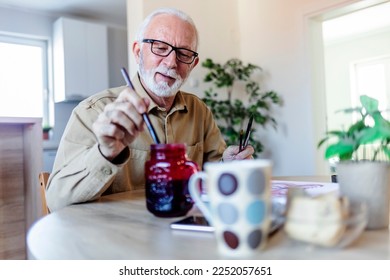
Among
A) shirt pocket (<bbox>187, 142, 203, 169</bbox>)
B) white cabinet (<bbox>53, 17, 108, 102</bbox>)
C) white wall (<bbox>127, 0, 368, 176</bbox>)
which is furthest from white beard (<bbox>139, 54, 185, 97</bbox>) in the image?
white cabinet (<bbox>53, 17, 108, 102</bbox>)

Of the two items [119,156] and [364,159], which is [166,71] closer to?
[119,156]

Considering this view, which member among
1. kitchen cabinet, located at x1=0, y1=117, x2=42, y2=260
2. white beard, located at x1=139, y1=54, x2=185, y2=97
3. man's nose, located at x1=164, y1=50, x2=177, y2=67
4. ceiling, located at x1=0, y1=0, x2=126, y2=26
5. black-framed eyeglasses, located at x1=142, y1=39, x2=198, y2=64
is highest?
ceiling, located at x1=0, y1=0, x2=126, y2=26

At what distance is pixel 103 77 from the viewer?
4230mm

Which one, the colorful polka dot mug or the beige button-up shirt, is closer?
the colorful polka dot mug

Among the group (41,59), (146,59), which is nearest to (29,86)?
(41,59)

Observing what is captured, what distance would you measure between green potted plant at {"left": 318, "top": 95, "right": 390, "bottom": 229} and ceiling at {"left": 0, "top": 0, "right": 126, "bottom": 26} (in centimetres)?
384

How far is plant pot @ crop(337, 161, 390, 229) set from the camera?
1.54ft

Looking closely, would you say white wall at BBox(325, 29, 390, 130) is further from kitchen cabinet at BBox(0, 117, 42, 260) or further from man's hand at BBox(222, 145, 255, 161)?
man's hand at BBox(222, 145, 255, 161)

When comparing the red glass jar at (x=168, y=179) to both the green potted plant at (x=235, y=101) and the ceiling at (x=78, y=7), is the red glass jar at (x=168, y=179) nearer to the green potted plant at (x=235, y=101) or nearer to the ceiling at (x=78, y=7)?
the green potted plant at (x=235, y=101)

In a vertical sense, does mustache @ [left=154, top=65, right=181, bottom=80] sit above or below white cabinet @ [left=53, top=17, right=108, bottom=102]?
below

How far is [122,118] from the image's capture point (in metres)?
0.62

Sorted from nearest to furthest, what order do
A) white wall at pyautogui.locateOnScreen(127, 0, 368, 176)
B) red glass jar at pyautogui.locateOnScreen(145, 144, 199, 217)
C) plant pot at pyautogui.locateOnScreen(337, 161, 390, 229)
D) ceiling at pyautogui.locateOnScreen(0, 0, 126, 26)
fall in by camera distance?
plant pot at pyautogui.locateOnScreen(337, 161, 390, 229), red glass jar at pyautogui.locateOnScreen(145, 144, 199, 217), white wall at pyautogui.locateOnScreen(127, 0, 368, 176), ceiling at pyautogui.locateOnScreen(0, 0, 126, 26)

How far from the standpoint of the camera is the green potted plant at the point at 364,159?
1.51ft
